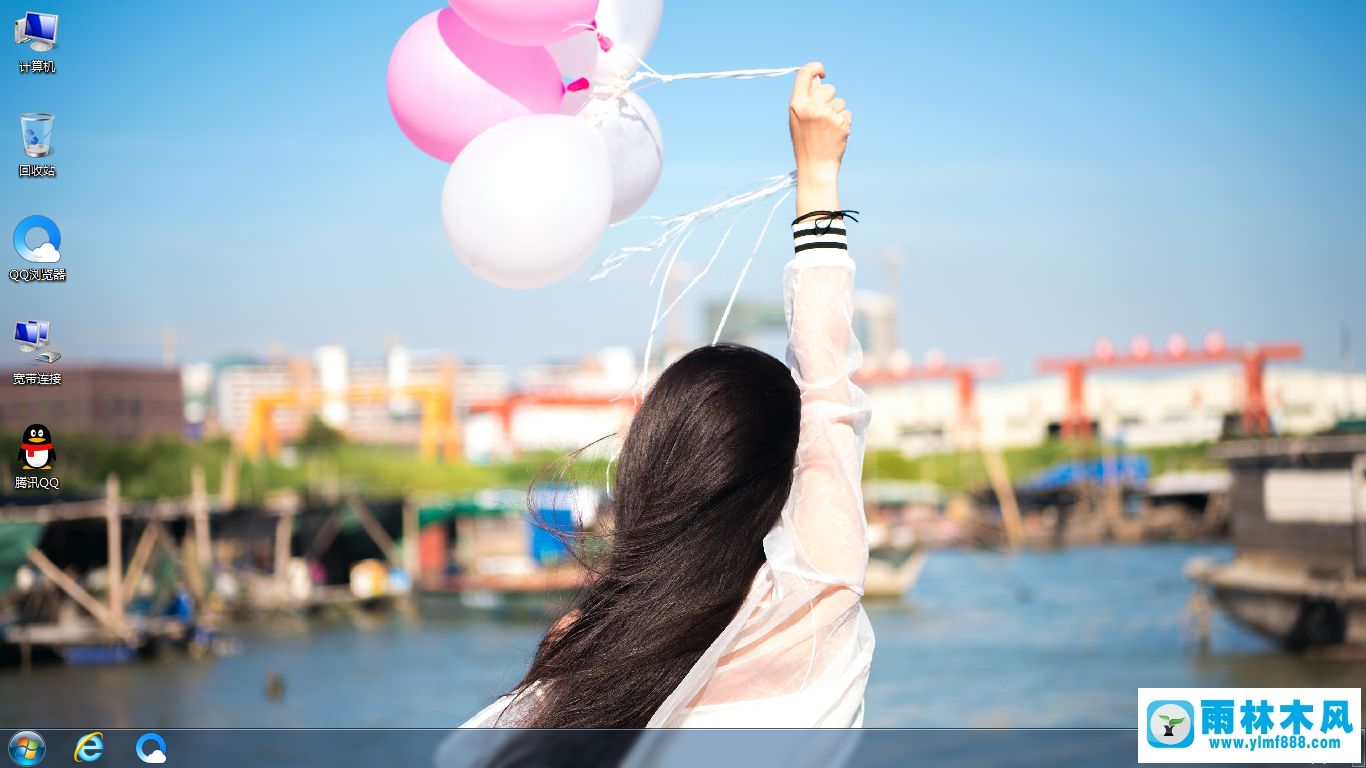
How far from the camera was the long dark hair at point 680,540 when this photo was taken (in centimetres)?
105

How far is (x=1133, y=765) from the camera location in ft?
5.38

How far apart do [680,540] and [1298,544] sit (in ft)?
42.3

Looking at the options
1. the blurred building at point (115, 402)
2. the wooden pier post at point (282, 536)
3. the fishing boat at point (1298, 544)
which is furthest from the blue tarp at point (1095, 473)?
the blurred building at point (115, 402)

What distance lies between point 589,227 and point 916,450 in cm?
4697

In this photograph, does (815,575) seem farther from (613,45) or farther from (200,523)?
(200,523)

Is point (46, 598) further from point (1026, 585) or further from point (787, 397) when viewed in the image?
point (1026, 585)

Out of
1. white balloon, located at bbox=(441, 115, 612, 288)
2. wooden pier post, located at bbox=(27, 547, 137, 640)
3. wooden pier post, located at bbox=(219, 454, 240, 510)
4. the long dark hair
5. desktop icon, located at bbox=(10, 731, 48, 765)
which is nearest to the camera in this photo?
the long dark hair

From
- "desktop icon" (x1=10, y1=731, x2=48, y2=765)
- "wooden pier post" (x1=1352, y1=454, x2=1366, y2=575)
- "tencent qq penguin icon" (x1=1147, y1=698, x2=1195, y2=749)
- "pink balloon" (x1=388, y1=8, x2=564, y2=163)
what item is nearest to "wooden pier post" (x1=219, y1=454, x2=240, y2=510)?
"wooden pier post" (x1=1352, y1=454, x2=1366, y2=575)

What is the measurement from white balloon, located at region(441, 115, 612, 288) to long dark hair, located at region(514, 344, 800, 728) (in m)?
0.53

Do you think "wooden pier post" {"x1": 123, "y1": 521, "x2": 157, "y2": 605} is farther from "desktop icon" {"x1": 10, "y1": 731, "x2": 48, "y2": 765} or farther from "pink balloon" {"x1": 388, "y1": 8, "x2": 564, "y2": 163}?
"pink balloon" {"x1": 388, "y1": 8, "x2": 564, "y2": 163}

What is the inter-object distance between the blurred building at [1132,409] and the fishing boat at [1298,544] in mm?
28573

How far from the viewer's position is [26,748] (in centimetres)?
208

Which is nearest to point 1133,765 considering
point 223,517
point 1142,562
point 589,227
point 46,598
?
point 589,227

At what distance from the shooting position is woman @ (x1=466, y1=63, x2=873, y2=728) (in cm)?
105
